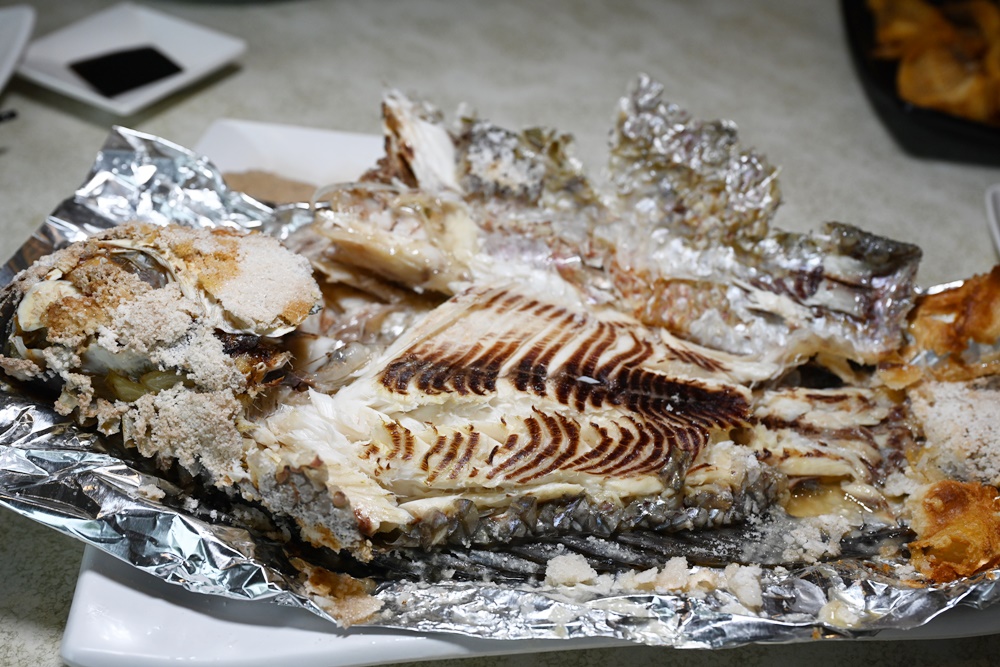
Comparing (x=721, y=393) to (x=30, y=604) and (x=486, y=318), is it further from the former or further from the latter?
(x=30, y=604)

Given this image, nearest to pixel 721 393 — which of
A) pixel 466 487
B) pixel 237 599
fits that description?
pixel 466 487

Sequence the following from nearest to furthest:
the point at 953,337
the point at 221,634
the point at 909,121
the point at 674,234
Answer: the point at 221,634, the point at 953,337, the point at 674,234, the point at 909,121

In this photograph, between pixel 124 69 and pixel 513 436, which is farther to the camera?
pixel 124 69

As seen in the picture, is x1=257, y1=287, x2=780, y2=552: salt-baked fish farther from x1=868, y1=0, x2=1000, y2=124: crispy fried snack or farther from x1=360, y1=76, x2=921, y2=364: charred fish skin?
x1=868, y1=0, x2=1000, y2=124: crispy fried snack

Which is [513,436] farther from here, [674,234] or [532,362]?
[674,234]

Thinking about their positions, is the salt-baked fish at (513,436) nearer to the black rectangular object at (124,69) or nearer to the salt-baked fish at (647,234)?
the salt-baked fish at (647,234)

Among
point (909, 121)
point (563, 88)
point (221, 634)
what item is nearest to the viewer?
point (221, 634)

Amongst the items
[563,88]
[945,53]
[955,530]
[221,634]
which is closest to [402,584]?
Result: [221,634]
